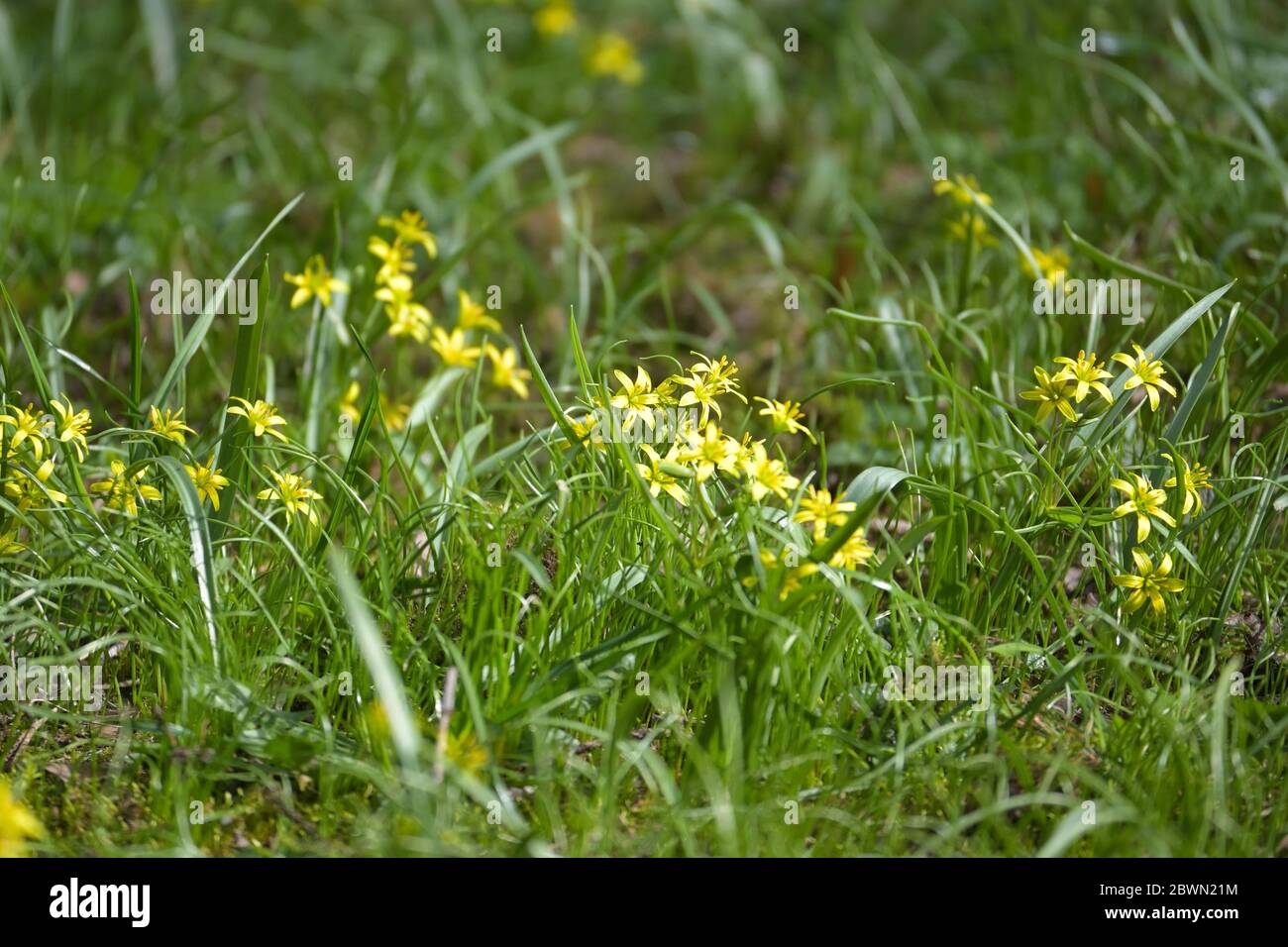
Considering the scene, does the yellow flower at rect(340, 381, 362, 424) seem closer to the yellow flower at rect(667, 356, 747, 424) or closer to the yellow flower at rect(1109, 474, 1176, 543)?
the yellow flower at rect(667, 356, 747, 424)

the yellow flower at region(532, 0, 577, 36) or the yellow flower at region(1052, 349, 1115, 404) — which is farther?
the yellow flower at region(532, 0, 577, 36)

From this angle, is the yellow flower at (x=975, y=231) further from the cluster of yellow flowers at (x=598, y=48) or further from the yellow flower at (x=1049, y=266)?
the cluster of yellow flowers at (x=598, y=48)

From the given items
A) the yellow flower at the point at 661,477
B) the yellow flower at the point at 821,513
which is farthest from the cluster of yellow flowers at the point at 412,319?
the yellow flower at the point at 821,513

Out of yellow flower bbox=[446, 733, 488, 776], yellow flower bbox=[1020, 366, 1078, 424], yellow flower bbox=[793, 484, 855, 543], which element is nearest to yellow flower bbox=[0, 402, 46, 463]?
yellow flower bbox=[446, 733, 488, 776]

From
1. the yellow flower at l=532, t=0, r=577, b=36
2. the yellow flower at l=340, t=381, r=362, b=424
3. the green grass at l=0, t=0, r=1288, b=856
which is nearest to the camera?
the green grass at l=0, t=0, r=1288, b=856

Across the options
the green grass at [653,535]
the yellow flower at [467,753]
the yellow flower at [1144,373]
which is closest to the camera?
the yellow flower at [467,753]

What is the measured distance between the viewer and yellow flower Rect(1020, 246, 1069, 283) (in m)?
3.17

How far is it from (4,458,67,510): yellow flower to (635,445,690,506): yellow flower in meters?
1.15

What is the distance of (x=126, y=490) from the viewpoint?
240cm

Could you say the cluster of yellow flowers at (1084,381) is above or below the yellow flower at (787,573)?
above

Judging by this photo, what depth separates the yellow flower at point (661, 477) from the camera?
231 cm

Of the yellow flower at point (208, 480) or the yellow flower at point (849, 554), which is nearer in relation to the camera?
the yellow flower at point (849, 554)

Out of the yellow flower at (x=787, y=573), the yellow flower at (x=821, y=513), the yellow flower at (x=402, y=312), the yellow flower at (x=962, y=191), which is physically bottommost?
the yellow flower at (x=787, y=573)

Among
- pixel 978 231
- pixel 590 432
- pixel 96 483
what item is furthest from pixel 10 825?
pixel 978 231
